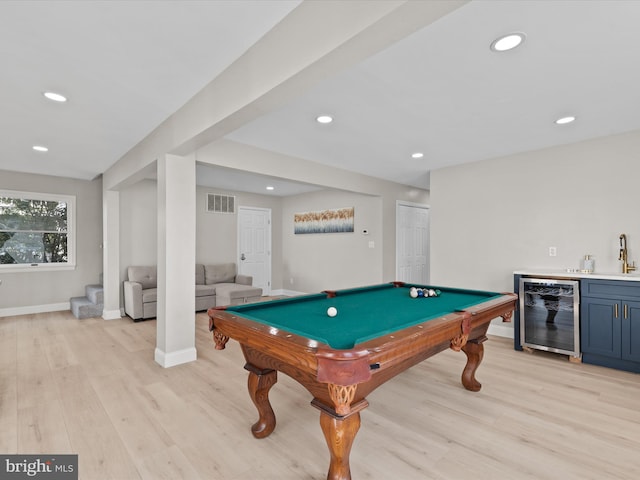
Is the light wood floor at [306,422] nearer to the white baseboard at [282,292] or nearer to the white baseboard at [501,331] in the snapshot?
the white baseboard at [501,331]

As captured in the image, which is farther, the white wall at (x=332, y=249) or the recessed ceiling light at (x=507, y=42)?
the white wall at (x=332, y=249)

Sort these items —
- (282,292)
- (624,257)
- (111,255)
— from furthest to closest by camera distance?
(282,292) < (111,255) < (624,257)

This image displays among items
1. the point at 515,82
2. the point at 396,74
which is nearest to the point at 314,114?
the point at 396,74

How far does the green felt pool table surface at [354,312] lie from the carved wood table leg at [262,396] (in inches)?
13.6

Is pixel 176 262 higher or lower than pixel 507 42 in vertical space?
lower

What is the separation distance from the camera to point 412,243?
263 inches

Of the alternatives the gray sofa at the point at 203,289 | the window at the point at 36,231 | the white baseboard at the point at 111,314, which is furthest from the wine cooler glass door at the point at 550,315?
the window at the point at 36,231

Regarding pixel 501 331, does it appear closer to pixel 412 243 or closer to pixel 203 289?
pixel 412 243

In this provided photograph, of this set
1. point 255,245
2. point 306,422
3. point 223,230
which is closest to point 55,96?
point 306,422

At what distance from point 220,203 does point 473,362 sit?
18.3 feet

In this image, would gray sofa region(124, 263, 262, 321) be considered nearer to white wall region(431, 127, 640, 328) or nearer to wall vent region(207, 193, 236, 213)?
wall vent region(207, 193, 236, 213)

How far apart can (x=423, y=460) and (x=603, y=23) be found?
2.56 metres

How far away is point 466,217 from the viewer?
4660 mm

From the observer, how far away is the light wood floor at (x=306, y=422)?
5.85 ft
